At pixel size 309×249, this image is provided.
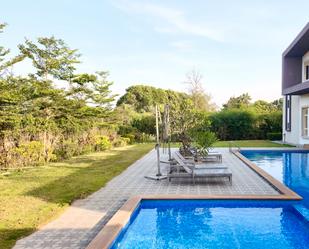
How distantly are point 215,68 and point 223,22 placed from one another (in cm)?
1851

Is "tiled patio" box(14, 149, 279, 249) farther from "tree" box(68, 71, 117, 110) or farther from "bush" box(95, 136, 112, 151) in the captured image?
"tree" box(68, 71, 117, 110)

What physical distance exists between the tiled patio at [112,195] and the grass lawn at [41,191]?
0.24m

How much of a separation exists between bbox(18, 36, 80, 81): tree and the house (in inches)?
513

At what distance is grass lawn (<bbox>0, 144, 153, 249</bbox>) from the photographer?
196 inches

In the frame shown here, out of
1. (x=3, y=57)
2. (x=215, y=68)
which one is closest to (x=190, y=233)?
(x=3, y=57)

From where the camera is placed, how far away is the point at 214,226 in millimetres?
5379

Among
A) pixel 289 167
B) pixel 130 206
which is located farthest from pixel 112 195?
pixel 289 167

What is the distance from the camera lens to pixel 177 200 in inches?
255

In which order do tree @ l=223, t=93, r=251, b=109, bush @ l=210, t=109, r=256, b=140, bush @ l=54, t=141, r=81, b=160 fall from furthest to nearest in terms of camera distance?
tree @ l=223, t=93, r=251, b=109
bush @ l=210, t=109, r=256, b=140
bush @ l=54, t=141, r=81, b=160

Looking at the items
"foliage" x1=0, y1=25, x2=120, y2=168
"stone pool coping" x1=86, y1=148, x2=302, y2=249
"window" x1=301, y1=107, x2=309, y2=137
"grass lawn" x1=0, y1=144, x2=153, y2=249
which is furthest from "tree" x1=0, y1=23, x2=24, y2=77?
"window" x1=301, y1=107, x2=309, y2=137

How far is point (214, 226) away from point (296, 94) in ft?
55.0

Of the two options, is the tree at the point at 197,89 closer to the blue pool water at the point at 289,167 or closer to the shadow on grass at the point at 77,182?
the blue pool water at the point at 289,167

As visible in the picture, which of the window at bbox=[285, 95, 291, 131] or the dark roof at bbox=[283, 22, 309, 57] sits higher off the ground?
the dark roof at bbox=[283, 22, 309, 57]

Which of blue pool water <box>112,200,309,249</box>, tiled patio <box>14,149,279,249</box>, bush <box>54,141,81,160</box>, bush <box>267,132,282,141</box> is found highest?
bush <box>267,132,282,141</box>
